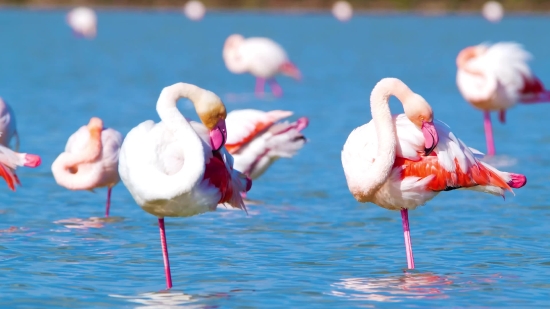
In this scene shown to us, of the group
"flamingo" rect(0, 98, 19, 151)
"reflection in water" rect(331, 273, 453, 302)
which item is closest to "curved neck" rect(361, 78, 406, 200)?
"reflection in water" rect(331, 273, 453, 302)

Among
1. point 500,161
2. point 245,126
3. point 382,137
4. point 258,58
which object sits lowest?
point 500,161

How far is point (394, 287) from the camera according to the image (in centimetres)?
609

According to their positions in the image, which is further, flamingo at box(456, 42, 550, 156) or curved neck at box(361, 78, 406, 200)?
flamingo at box(456, 42, 550, 156)

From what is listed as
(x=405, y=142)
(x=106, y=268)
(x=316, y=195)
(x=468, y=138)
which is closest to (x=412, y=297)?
(x=405, y=142)

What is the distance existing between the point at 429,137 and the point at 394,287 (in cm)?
87

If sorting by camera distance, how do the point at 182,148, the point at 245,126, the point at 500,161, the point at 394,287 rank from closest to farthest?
the point at 182,148 → the point at 394,287 → the point at 245,126 → the point at 500,161

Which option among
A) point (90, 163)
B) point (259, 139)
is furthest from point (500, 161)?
point (90, 163)

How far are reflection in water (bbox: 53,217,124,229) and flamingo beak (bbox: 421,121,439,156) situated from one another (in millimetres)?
2964

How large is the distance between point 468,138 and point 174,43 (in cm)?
2303

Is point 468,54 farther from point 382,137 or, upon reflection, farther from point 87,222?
point 382,137

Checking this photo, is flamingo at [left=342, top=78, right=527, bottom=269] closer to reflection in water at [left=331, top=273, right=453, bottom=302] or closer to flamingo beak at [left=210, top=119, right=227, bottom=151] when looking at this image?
reflection in water at [left=331, top=273, right=453, bottom=302]

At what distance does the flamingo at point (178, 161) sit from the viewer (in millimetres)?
5559

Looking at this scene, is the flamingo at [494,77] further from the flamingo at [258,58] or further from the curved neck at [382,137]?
the flamingo at [258,58]

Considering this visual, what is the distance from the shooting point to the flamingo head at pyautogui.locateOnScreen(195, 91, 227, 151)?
5.84 metres
